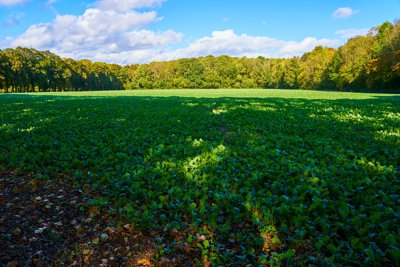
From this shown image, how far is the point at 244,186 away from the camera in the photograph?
19.4ft

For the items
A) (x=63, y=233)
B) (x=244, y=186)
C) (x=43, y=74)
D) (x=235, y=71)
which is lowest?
(x=63, y=233)

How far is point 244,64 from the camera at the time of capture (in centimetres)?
12506

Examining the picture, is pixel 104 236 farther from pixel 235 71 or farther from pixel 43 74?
pixel 235 71

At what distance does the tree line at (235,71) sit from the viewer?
6256 cm

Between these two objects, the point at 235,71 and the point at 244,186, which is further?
the point at 235,71

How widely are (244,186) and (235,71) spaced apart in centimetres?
12164

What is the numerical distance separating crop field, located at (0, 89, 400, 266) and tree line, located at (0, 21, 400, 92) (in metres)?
60.8

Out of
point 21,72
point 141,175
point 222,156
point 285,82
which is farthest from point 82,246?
point 285,82

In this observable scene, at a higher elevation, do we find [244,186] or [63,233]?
[244,186]

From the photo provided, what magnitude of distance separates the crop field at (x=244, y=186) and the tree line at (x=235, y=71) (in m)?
60.8

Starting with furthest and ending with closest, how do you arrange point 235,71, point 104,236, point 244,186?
point 235,71 → point 244,186 → point 104,236

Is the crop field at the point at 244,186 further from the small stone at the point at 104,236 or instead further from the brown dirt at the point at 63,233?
→ the small stone at the point at 104,236

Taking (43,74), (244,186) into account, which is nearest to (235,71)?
(43,74)

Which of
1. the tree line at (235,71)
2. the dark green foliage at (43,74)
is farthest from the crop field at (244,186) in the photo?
the dark green foliage at (43,74)
